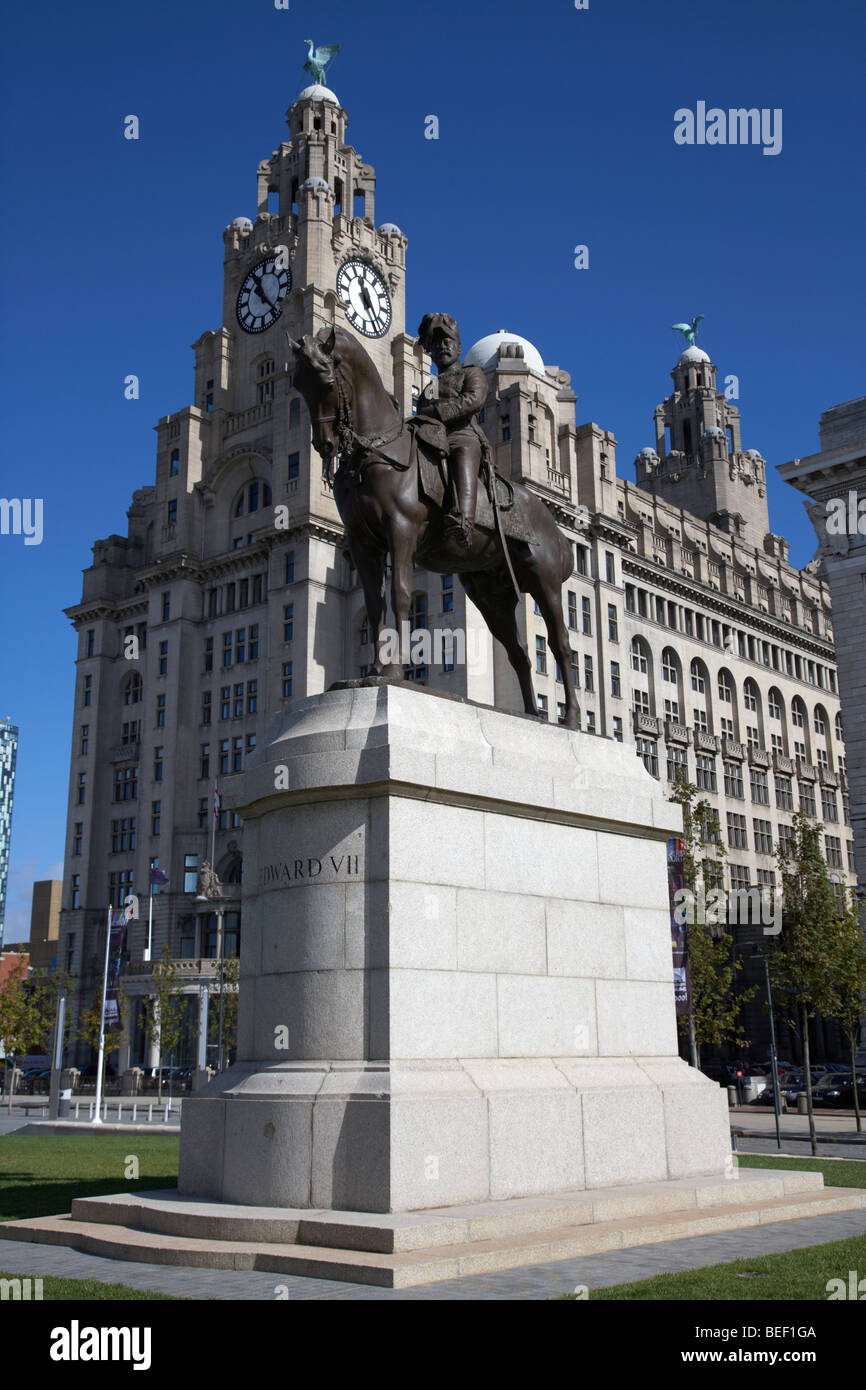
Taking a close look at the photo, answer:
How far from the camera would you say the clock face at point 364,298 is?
90.3 meters

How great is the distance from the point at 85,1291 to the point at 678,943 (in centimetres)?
2667

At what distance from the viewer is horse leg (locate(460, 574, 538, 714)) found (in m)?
15.9

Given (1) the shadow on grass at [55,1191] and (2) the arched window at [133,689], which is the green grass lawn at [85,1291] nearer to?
(1) the shadow on grass at [55,1191]

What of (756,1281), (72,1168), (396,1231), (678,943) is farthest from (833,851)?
(396,1231)

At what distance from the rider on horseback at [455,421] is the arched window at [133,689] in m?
85.4

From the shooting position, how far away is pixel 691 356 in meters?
125

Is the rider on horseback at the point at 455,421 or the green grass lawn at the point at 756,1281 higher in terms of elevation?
the rider on horseback at the point at 455,421

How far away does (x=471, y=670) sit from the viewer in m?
73.1

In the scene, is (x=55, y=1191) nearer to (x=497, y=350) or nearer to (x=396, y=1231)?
(x=396, y=1231)

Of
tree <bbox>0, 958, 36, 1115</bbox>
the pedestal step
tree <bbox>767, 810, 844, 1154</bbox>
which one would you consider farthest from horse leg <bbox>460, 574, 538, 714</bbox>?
tree <bbox>0, 958, 36, 1115</bbox>

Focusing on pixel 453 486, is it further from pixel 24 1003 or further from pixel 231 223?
pixel 231 223

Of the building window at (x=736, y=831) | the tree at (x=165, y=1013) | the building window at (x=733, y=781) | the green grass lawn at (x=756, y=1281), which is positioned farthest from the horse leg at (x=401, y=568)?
the building window at (x=733, y=781)
